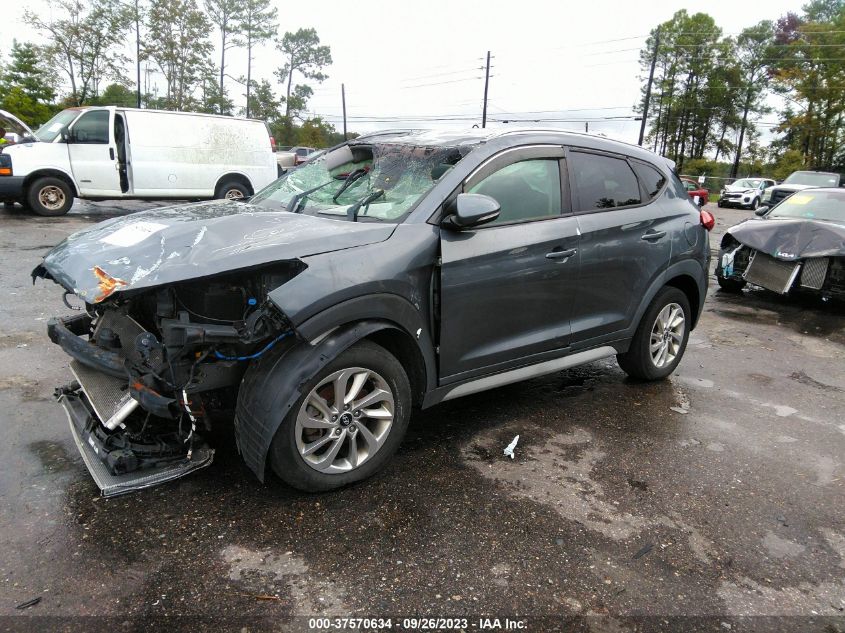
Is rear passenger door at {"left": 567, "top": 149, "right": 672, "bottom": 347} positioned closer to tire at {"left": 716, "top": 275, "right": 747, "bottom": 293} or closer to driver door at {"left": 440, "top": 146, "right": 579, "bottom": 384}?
driver door at {"left": 440, "top": 146, "right": 579, "bottom": 384}

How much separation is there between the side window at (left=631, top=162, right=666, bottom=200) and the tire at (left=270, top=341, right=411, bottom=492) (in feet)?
8.46

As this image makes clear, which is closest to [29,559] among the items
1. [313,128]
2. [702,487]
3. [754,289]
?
[702,487]

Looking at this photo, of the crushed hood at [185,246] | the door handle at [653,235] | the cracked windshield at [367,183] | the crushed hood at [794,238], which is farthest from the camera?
the crushed hood at [794,238]

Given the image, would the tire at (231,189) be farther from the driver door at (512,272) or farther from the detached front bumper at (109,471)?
the detached front bumper at (109,471)

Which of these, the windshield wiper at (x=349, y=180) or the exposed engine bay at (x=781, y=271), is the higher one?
the windshield wiper at (x=349, y=180)

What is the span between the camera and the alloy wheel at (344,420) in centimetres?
289

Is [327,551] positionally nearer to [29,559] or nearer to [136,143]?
[29,559]

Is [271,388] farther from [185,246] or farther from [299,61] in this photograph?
[299,61]

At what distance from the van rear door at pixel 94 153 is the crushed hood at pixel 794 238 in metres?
11.6

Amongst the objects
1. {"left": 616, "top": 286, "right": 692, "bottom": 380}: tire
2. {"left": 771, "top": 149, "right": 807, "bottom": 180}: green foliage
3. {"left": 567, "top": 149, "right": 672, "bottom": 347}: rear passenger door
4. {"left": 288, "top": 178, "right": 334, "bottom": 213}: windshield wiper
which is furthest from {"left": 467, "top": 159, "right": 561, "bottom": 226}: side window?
{"left": 771, "top": 149, "right": 807, "bottom": 180}: green foliage

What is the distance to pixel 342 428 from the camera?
300cm

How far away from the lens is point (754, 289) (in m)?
9.28

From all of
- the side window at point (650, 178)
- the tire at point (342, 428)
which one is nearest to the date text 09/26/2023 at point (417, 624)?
the tire at point (342, 428)

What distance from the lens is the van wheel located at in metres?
12.1
